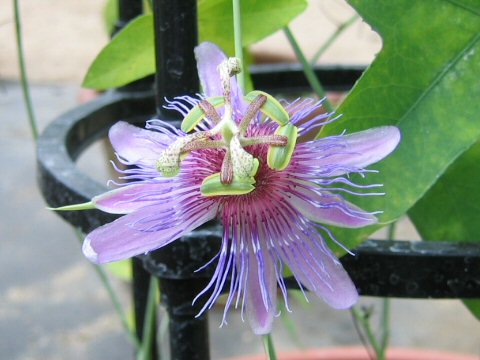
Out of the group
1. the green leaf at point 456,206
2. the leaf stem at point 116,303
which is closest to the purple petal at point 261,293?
the green leaf at point 456,206

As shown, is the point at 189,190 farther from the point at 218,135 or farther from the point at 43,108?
the point at 43,108

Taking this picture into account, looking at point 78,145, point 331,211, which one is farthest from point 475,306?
point 78,145

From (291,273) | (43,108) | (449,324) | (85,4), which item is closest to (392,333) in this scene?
(449,324)

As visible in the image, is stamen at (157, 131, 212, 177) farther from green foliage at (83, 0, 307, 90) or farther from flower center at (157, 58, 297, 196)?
green foliage at (83, 0, 307, 90)

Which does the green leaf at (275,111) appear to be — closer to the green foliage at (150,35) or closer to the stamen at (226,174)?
the stamen at (226,174)

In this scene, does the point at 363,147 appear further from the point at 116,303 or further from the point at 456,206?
the point at 116,303

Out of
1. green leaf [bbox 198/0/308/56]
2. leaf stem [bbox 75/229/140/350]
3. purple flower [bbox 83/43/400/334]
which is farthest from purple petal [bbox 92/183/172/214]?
leaf stem [bbox 75/229/140/350]
